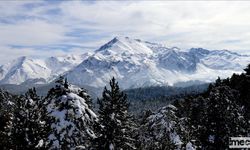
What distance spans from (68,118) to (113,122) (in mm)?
3946

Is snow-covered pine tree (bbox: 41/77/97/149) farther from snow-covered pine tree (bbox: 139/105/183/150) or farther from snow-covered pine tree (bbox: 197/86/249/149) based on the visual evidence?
snow-covered pine tree (bbox: 139/105/183/150)

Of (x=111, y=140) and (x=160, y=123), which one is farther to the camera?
(x=160, y=123)

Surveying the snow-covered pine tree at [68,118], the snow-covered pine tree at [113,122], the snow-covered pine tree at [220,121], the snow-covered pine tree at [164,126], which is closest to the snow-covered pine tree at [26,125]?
the snow-covered pine tree at [68,118]

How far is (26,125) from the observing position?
2845 centimetres

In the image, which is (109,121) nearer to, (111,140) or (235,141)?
(111,140)

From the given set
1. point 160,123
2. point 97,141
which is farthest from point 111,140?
point 160,123

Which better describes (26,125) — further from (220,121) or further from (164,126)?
(164,126)

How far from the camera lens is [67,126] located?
33.5 m

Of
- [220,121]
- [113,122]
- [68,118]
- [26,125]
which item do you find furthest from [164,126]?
[26,125]

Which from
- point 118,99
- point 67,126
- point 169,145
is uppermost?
point 118,99

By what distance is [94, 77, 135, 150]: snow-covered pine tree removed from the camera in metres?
33.3

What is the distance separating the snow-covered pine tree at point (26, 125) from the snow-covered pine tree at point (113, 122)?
5.98 metres

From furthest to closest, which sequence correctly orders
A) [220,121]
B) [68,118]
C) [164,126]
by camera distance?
1. [164,126]
2. [68,118]
3. [220,121]

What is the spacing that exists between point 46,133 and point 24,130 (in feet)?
5.41
